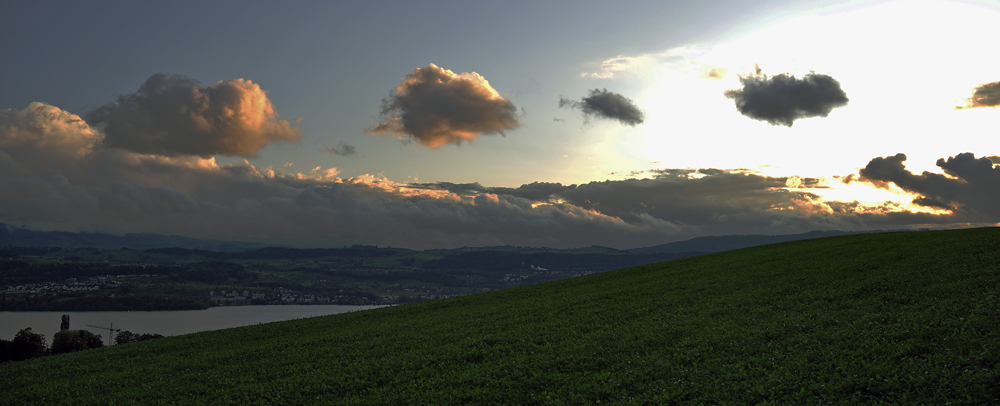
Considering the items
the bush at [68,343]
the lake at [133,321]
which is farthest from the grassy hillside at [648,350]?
the lake at [133,321]

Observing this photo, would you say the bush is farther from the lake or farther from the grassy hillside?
the lake

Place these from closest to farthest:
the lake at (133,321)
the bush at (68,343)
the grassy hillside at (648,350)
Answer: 1. the grassy hillside at (648,350)
2. the bush at (68,343)
3. the lake at (133,321)

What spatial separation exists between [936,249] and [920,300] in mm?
19140

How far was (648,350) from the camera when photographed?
1984 cm

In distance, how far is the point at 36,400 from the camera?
22.9 m

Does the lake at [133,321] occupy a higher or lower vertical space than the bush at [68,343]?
lower

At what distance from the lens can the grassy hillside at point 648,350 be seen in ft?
46.6

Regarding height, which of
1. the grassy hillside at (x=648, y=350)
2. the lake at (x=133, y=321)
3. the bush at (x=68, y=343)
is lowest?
the lake at (x=133, y=321)

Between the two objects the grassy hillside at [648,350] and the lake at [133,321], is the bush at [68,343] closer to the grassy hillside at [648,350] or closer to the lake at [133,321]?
the grassy hillside at [648,350]

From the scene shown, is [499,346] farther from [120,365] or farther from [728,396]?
[120,365]

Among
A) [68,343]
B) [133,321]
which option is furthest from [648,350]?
[133,321]

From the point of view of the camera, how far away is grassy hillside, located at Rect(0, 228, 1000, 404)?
14219 millimetres

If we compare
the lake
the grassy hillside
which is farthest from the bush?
the lake

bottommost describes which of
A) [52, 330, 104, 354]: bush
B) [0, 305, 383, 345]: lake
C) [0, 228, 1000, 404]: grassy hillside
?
[0, 305, 383, 345]: lake
